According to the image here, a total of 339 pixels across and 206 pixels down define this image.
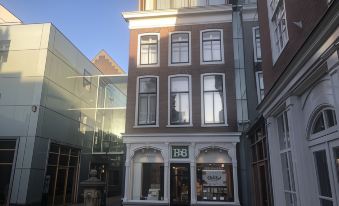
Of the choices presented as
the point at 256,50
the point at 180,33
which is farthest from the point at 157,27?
the point at 256,50

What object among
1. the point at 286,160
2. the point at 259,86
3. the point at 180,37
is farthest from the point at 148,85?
the point at 286,160

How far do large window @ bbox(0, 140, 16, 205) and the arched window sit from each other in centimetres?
1514

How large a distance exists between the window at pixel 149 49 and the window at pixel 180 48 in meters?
0.86

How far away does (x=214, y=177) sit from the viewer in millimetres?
14727

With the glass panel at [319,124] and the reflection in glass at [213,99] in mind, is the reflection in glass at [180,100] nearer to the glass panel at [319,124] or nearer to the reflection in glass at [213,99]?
the reflection in glass at [213,99]

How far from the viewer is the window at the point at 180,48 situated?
16.6 metres

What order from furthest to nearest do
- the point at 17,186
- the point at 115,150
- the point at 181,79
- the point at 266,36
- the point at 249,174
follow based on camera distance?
the point at 115,150 < the point at 181,79 < the point at 17,186 < the point at 249,174 < the point at 266,36

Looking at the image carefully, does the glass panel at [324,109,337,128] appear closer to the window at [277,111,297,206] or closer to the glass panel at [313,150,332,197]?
the glass panel at [313,150,332,197]

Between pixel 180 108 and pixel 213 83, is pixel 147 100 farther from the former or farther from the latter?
pixel 213 83

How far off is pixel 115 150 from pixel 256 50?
38.7 feet

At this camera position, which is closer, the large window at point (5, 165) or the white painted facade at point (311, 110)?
the white painted facade at point (311, 110)

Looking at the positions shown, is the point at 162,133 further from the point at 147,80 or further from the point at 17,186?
the point at 17,186

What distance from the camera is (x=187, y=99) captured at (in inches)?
631

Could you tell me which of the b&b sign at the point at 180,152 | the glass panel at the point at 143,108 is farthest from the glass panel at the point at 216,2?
the b&b sign at the point at 180,152
